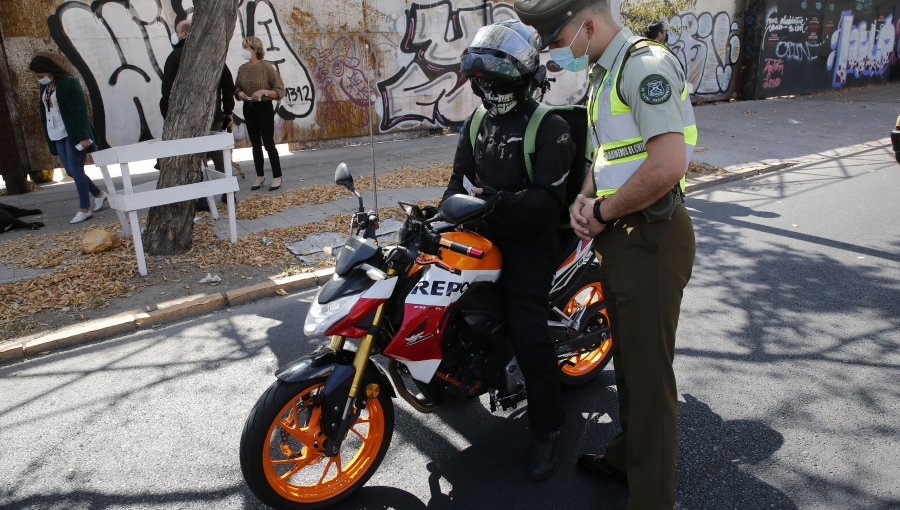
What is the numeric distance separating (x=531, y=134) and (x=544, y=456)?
154cm

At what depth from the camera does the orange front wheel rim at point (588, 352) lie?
3.62m

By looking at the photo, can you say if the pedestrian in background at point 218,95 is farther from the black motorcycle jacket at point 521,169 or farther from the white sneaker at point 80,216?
the black motorcycle jacket at point 521,169

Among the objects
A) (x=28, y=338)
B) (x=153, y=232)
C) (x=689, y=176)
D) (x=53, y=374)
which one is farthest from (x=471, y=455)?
(x=689, y=176)

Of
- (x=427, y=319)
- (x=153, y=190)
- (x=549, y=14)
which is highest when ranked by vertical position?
(x=549, y=14)

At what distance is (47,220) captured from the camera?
750 cm

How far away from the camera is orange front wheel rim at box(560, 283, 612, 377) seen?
11.9ft

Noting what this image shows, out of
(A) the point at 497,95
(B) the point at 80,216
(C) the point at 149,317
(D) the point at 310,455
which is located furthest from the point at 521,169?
(B) the point at 80,216

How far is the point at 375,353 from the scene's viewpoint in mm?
2797

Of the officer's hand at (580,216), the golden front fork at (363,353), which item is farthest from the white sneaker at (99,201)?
the officer's hand at (580,216)

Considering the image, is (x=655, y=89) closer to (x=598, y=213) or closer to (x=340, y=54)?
(x=598, y=213)

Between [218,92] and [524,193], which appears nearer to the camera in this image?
[524,193]

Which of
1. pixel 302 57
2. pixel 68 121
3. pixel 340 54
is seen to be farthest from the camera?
pixel 340 54

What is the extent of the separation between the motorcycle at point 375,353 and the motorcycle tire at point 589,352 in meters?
0.62

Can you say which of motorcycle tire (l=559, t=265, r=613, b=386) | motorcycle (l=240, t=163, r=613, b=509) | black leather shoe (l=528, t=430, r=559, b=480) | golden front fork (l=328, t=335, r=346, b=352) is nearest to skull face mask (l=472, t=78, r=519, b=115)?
motorcycle (l=240, t=163, r=613, b=509)
